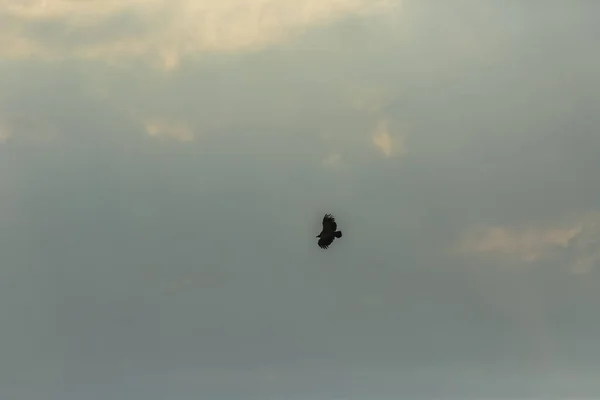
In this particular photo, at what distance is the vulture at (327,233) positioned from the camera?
10794 cm

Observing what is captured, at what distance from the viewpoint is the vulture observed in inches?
4250

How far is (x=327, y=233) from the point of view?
108 metres

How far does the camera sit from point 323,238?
108000 mm
